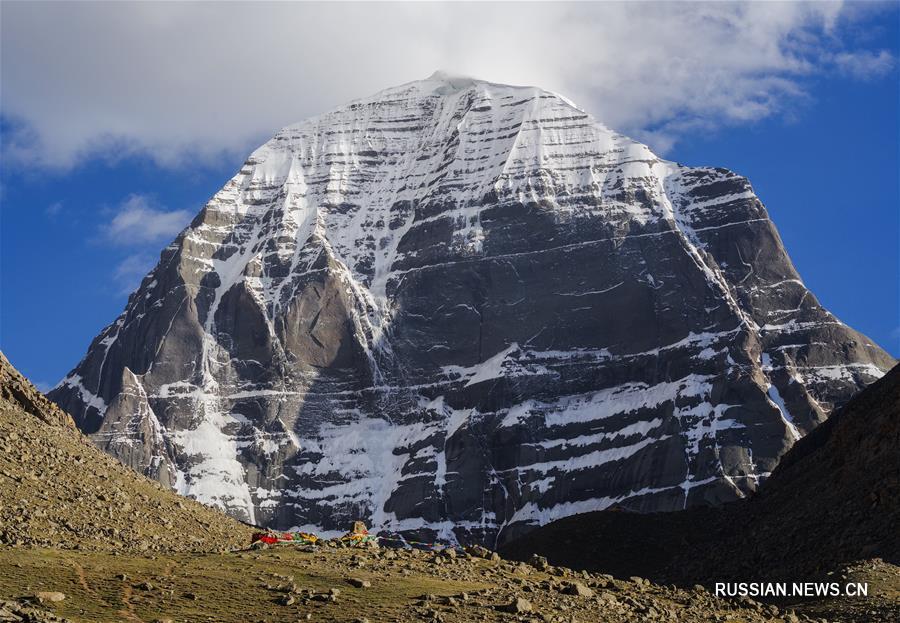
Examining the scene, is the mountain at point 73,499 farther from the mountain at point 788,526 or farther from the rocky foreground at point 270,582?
the mountain at point 788,526

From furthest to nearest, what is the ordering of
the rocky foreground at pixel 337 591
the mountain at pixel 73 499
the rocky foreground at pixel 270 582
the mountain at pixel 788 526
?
the mountain at pixel 788 526, the mountain at pixel 73 499, the rocky foreground at pixel 270 582, the rocky foreground at pixel 337 591

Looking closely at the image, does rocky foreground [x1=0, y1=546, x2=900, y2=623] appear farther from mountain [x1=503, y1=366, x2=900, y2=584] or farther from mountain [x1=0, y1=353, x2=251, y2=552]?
mountain [x1=503, y1=366, x2=900, y2=584]

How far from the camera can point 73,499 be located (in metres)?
102

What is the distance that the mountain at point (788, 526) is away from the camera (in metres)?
126

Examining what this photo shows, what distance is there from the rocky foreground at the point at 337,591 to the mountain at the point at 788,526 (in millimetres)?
26619

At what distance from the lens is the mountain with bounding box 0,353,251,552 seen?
95062mm

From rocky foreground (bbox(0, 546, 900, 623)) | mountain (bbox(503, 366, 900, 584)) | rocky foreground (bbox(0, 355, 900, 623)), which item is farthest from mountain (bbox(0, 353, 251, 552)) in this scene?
mountain (bbox(503, 366, 900, 584))

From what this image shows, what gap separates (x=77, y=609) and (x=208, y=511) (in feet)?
181

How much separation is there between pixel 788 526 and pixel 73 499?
61898 mm

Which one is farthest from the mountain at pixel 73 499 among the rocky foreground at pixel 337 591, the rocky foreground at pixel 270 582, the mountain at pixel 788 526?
the mountain at pixel 788 526

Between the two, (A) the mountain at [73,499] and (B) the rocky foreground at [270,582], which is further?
(A) the mountain at [73,499]

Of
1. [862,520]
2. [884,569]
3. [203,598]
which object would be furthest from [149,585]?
[862,520]

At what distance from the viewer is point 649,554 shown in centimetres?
16525

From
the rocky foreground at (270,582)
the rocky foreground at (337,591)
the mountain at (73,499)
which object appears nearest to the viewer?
the rocky foreground at (337,591)
